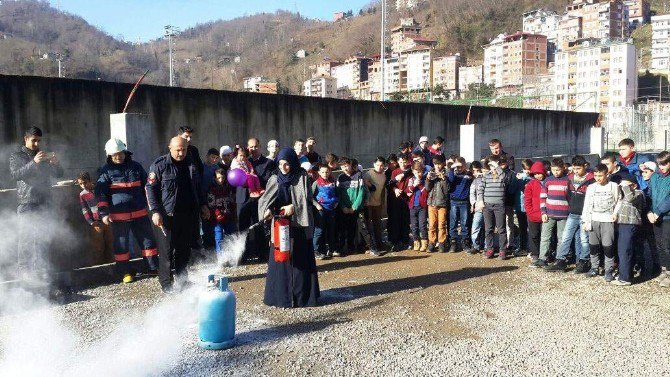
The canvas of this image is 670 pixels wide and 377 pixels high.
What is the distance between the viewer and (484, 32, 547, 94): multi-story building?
444ft

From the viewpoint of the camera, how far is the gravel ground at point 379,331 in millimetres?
5230

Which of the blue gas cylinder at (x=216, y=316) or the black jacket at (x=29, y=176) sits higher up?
the black jacket at (x=29, y=176)

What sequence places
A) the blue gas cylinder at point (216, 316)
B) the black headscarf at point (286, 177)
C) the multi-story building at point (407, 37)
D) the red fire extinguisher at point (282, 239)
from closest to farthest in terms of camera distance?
1. the blue gas cylinder at point (216, 316)
2. the red fire extinguisher at point (282, 239)
3. the black headscarf at point (286, 177)
4. the multi-story building at point (407, 37)

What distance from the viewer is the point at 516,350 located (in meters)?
5.61

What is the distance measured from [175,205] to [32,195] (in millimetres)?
1823

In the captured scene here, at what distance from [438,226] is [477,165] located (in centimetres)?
126

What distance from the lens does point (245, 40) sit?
171 metres

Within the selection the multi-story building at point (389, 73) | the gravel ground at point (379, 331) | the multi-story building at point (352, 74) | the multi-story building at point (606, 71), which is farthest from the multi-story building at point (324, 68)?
the gravel ground at point (379, 331)

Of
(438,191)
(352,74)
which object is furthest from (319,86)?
(438,191)

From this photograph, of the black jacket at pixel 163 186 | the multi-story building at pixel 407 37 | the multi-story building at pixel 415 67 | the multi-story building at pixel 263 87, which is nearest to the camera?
the black jacket at pixel 163 186

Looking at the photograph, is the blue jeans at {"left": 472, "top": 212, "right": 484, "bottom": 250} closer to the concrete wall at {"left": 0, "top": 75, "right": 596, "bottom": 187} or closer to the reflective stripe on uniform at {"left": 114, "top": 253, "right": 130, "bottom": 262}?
the reflective stripe on uniform at {"left": 114, "top": 253, "right": 130, "bottom": 262}

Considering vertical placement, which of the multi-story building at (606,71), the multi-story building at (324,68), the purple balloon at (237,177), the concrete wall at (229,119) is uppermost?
the multi-story building at (324,68)

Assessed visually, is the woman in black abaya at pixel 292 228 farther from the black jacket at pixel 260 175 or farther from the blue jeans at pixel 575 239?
the blue jeans at pixel 575 239

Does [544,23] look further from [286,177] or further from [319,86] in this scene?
[286,177]
